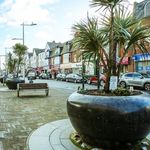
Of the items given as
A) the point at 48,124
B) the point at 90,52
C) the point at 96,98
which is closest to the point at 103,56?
the point at 90,52

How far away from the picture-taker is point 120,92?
23.1 feet

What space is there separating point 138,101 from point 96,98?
82 cm

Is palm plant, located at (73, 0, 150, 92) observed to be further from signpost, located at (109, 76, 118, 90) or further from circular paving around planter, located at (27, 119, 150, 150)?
circular paving around planter, located at (27, 119, 150, 150)

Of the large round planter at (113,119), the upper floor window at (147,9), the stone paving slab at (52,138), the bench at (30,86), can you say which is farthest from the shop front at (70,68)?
the large round planter at (113,119)

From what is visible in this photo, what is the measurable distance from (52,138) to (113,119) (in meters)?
2.04

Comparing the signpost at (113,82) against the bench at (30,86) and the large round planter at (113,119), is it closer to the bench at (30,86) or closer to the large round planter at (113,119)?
the large round planter at (113,119)

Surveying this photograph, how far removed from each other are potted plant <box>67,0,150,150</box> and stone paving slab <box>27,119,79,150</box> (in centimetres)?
52

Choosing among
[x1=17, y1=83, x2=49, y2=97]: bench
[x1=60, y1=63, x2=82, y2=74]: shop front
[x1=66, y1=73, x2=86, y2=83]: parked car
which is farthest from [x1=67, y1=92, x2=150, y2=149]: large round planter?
[x1=60, y1=63, x2=82, y2=74]: shop front

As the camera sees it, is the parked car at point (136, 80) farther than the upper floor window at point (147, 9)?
No

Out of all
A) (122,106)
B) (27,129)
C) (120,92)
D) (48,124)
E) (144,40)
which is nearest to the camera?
(122,106)

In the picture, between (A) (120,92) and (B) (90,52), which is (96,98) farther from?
(B) (90,52)

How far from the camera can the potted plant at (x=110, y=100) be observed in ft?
20.5

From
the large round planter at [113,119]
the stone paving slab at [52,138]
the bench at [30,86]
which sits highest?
the large round planter at [113,119]

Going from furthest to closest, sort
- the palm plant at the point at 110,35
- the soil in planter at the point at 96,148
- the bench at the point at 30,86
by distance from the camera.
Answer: the bench at the point at 30,86 < the palm plant at the point at 110,35 < the soil in planter at the point at 96,148
